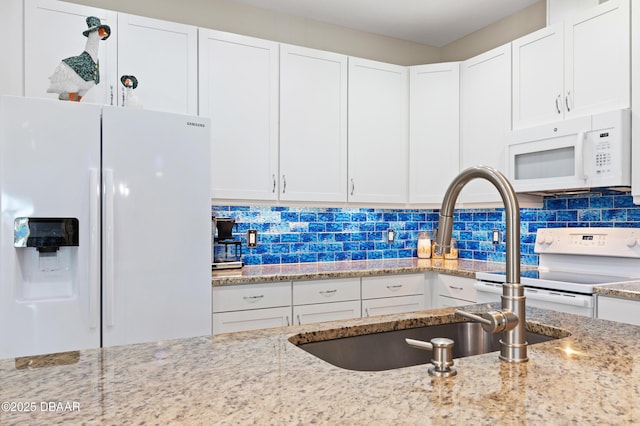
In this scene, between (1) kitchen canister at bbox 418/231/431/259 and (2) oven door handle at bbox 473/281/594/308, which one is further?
(1) kitchen canister at bbox 418/231/431/259

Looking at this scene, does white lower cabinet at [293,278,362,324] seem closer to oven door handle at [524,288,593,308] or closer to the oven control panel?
oven door handle at [524,288,593,308]

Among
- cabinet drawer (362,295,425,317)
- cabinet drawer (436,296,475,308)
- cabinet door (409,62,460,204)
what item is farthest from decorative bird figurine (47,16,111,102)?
cabinet drawer (436,296,475,308)

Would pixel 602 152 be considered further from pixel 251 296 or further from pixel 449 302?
pixel 251 296

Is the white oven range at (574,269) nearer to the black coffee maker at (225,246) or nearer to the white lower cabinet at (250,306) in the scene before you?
the white lower cabinet at (250,306)

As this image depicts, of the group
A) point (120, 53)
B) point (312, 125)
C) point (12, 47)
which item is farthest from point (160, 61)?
point (312, 125)

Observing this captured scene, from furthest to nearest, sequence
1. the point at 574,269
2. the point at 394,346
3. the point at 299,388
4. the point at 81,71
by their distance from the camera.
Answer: the point at 574,269 → the point at 81,71 → the point at 394,346 → the point at 299,388

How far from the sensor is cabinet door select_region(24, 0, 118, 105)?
7.95 feet

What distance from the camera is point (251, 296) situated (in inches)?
105

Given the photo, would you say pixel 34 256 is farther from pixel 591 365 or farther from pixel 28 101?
pixel 591 365

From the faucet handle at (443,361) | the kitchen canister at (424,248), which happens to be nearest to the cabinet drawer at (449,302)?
the kitchen canister at (424,248)

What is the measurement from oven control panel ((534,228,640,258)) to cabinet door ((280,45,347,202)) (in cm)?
138

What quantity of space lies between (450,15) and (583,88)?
1265 millimetres

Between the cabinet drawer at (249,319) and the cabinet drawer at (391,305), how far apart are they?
1.84 feet

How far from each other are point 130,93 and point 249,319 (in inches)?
56.3
